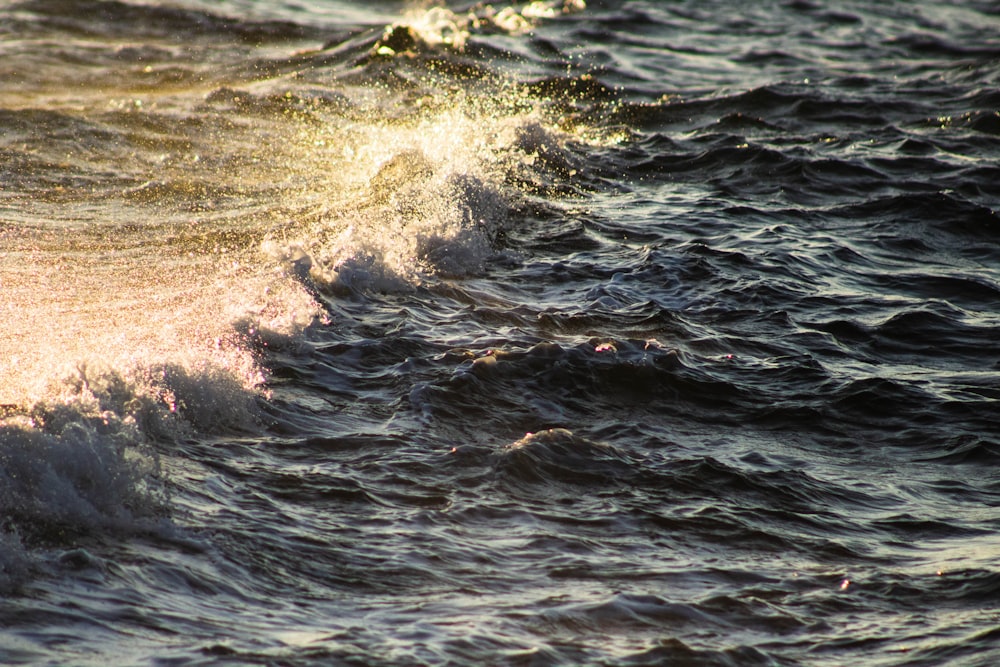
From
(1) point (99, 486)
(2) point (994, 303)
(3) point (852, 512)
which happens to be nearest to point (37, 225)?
(1) point (99, 486)

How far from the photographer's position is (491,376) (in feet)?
23.9

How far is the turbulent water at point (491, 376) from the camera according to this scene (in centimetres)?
462

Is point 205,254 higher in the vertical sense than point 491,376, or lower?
higher

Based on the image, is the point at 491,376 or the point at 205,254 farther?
the point at 205,254

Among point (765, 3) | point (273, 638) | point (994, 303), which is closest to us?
point (273, 638)

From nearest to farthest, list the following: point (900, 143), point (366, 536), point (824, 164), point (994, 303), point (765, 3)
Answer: point (366, 536), point (994, 303), point (824, 164), point (900, 143), point (765, 3)

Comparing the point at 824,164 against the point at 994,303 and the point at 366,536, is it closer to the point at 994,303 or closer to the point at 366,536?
the point at 994,303

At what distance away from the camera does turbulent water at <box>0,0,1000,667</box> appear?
4617 mm

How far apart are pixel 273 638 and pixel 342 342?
3.74 m

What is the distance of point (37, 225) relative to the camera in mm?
9711

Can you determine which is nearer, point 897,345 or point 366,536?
point 366,536

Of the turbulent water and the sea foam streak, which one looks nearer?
the turbulent water

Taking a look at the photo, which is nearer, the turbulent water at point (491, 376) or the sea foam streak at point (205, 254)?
the turbulent water at point (491, 376)

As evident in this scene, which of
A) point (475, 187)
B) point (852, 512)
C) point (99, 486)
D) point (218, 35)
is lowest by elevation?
point (852, 512)
